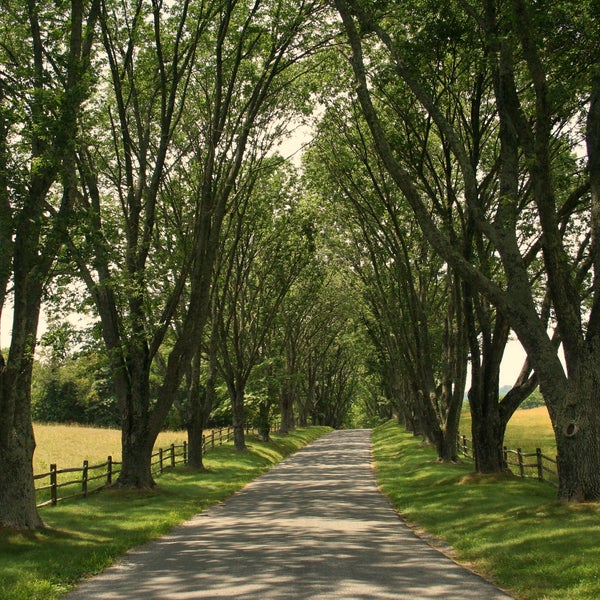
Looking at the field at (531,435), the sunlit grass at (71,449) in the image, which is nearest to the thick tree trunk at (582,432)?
the sunlit grass at (71,449)

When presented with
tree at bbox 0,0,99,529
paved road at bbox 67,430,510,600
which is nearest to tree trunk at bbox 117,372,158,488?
paved road at bbox 67,430,510,600

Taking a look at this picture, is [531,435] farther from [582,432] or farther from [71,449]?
[582,432]

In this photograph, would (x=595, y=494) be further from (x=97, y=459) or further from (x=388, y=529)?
(x=97, y=459)

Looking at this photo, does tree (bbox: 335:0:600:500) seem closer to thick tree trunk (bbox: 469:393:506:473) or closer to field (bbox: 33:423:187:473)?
thick tree trunk (bbox: 469:393:506:473)

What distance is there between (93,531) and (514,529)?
7.63 meters

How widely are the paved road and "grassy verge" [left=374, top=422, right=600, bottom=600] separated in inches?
20.1

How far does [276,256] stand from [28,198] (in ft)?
76.0

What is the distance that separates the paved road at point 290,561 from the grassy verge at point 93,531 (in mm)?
389

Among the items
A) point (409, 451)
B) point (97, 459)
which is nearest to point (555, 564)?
point (97, 459)

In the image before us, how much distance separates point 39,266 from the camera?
463 inches

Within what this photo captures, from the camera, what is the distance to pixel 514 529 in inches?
447

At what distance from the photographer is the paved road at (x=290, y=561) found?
7.93 m

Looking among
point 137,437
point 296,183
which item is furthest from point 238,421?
point 137,437

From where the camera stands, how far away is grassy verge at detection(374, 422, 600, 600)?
8008 millimetres
